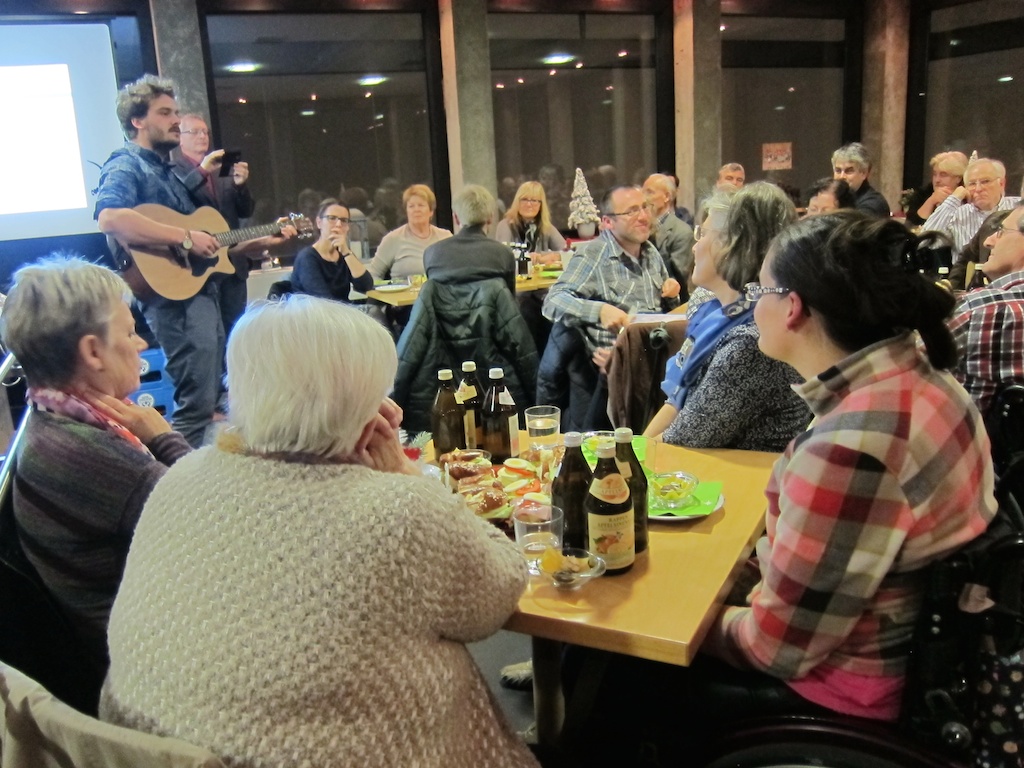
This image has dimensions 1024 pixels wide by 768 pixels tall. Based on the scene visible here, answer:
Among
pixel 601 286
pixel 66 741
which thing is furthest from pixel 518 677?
pixel 601 286

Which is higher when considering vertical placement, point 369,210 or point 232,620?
point 369,210

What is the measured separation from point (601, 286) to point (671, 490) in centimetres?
189

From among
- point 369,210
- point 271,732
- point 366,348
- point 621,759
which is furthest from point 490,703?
point 369,210

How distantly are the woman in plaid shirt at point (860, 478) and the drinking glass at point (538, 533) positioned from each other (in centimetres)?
32

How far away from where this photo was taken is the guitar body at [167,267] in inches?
157

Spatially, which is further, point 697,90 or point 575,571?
point 697,90

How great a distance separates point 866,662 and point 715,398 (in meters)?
0.84

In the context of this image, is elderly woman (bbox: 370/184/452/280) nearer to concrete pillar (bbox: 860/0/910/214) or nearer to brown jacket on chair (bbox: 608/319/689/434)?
brown jacket on chair (bbox: 608/319/689/434)

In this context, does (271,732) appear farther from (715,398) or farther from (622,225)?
(622,225)

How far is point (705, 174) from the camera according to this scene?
296 inches

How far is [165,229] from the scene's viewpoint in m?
4.01

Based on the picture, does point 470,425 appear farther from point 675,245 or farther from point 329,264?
point 675,245

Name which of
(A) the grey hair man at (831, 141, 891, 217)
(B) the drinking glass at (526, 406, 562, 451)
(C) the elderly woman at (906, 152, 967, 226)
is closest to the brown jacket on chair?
(B) the drinking glass at (526, 406, 562, 451)

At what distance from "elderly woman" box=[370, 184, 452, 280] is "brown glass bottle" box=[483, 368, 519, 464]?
11.6 ft
